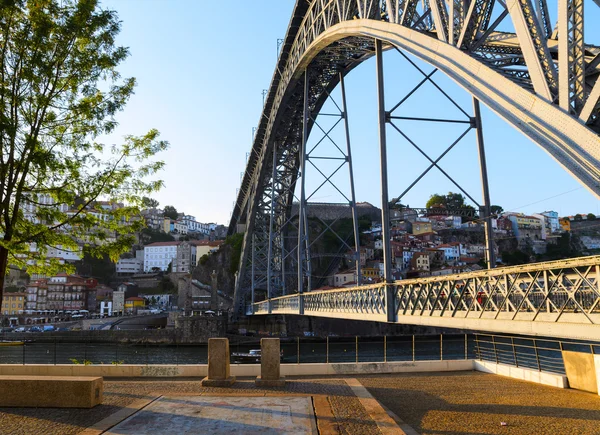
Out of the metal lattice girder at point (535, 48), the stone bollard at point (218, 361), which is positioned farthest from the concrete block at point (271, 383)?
the metal lattice girder at point (535, 48)

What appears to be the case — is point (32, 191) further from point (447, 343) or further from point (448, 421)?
point (447, 343)

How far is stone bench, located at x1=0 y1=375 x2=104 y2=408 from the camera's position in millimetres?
7941

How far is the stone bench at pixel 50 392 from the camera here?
7941mm

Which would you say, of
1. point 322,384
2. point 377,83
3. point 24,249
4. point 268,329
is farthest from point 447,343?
point 24,249

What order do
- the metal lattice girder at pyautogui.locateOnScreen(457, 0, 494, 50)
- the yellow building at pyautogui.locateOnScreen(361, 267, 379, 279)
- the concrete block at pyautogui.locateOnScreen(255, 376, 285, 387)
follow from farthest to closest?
1. the yellow building at pyautogui.locateOnScreen(361, 267, 379, 279)
2. the concrete block at pyautogui.locateOnScreen(255, 376, 285, 387)
3. the metal lattice girder at pyautogui.locateOnScreen(457, 0, 494, 50)

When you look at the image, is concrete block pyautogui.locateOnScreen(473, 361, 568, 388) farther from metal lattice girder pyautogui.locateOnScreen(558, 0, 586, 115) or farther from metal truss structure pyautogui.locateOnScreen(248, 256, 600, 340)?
metal lattice girder pyautogui.locateOnScreen(558, 0, 586, 115)

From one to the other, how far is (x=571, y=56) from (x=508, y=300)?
458cm

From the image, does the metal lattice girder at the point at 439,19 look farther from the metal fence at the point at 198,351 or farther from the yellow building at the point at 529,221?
the yellow building at the point at 529,221

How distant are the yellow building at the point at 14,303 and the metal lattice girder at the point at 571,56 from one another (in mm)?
103168

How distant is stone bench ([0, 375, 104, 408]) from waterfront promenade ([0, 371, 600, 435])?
188 mm

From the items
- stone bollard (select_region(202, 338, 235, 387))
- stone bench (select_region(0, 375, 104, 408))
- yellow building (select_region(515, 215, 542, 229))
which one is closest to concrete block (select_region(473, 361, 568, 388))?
stone bollard (select_region(202, 338, 235, 387))

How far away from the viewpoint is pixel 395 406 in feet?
27.9

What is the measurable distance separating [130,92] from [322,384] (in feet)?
22.0

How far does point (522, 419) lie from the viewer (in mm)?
7684
